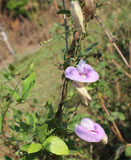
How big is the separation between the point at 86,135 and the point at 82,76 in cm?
15

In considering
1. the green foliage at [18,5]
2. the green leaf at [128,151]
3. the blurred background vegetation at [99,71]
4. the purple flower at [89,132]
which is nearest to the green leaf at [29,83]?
the blurred background vegetation at [99,71]

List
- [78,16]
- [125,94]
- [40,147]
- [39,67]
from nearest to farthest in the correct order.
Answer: [78,16] < [40,147] < [125,94] < [39,67]

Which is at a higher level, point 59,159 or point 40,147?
point 40,147

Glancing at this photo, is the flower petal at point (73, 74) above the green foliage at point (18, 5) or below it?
below

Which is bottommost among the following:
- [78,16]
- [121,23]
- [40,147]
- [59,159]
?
[59,159]

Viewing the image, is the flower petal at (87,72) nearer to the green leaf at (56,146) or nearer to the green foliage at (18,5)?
the green leaf at (56,146)

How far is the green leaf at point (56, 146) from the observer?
47cm

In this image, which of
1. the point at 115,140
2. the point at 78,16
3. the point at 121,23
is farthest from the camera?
the point at 121,23

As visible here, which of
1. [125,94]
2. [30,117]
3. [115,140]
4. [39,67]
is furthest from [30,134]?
[39,67]

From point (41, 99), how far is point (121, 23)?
4.64 feet

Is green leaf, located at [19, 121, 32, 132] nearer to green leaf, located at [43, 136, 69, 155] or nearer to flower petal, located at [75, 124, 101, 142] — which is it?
green leaf, located at [43, 136, 69, 155]

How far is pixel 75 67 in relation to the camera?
0.51m

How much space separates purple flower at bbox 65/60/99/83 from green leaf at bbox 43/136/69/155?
0.17 m

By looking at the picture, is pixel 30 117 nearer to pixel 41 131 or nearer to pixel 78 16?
pixel 41 131
